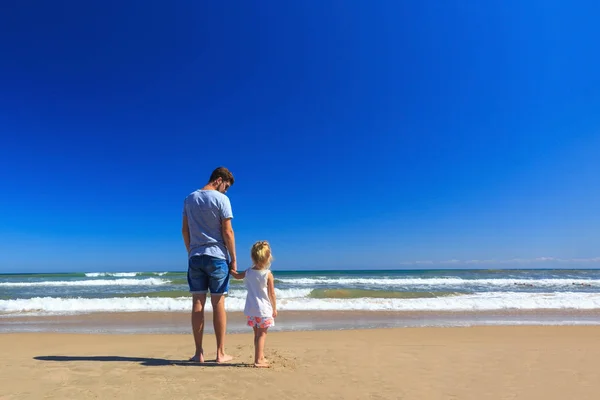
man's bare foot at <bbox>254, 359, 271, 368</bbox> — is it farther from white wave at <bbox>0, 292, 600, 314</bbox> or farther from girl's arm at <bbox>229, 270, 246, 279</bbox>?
white wave at <bbox>0, 292, 600, 314</bbox>

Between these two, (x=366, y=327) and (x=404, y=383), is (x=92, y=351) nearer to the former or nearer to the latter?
(x=404, y=383)

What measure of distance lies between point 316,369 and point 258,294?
92 centimetres

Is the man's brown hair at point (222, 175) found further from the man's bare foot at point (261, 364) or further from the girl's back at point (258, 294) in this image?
the man's bare foot at point (261, 364)

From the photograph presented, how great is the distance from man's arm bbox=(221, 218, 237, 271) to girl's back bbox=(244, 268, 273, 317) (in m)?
0.16

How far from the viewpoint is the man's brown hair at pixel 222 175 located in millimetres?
3607

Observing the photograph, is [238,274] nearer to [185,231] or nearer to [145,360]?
[185,231]

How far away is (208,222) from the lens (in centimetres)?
338

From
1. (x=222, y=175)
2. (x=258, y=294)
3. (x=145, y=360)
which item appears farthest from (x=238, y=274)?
(x=145, y=360)

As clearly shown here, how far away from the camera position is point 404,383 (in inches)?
122

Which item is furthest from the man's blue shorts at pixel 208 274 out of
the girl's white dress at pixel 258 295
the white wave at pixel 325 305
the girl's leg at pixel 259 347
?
the white wave at pixel 325 305

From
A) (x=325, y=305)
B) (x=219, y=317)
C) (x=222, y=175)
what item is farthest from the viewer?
(x=325, y=305)

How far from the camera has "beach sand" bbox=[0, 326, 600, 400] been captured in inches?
111

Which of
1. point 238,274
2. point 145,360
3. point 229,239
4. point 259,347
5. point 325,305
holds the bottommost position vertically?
point 325,305

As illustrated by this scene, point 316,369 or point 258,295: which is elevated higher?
point 258,295
